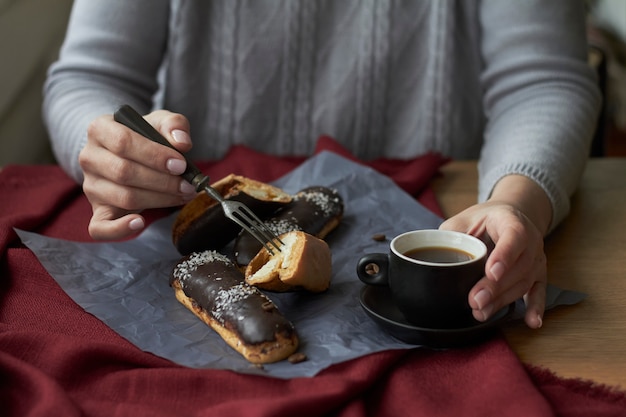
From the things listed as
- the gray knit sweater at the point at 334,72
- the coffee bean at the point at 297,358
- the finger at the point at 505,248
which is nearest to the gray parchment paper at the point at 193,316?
the coffee bean at the point at 297,358

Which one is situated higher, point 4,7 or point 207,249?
point 4,7

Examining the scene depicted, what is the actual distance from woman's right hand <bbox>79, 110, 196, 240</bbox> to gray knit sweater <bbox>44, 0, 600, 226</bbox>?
271mm

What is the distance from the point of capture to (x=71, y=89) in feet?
4.40

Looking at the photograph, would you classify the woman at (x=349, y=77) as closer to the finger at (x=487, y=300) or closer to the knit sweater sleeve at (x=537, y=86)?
the knit sweater sleeve at (x=537, y=86)

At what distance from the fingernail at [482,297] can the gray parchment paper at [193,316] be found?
0.09 m

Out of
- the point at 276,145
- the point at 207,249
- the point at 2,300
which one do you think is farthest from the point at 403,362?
the point at 276,145

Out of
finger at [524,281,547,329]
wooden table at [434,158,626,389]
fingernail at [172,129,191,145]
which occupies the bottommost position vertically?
wooden table at [434,158,626,389]

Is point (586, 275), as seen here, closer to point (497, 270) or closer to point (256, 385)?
point (497, 270)

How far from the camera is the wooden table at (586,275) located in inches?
30.9

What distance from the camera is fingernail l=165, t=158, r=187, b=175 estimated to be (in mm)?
948

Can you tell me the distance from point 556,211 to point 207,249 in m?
0.53

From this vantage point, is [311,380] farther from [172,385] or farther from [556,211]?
[556,211]

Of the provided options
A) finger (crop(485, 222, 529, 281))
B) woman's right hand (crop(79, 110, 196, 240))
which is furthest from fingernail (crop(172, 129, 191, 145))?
finger (crop(485, 222, 529, 281))

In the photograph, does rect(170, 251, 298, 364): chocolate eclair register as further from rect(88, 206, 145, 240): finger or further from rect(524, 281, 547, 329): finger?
rect(524, 281, 547, 329): finger
